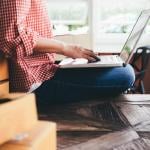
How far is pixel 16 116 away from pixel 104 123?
1.24ft

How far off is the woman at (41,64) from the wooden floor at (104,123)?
0.05m

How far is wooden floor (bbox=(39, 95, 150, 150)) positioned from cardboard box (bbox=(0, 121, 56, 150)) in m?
0.11

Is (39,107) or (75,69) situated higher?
(75,69)

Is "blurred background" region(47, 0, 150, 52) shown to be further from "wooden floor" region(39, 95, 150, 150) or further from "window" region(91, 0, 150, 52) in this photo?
"wooden floor" region(39, 95, 150, 150)

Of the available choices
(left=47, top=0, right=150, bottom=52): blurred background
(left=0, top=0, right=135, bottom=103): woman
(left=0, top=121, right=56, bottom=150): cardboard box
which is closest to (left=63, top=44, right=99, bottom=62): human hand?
(left=0, top=0, right=135, bottom=103): woman

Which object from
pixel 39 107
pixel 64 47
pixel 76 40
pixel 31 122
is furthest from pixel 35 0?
pixel 76 40

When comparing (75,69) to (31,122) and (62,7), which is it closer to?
(31,122)

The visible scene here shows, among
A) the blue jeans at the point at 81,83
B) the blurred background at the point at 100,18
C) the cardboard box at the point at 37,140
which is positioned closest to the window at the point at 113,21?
the blurred background at the point at 100,18

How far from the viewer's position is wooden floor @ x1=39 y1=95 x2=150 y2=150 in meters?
0.64

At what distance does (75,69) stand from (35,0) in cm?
22

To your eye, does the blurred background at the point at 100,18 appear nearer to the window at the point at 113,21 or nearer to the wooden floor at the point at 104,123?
the window at the point at 113,21

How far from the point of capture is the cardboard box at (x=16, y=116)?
414 millimetres

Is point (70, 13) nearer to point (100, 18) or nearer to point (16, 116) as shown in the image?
point (100, 18)

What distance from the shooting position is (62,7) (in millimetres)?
3143
